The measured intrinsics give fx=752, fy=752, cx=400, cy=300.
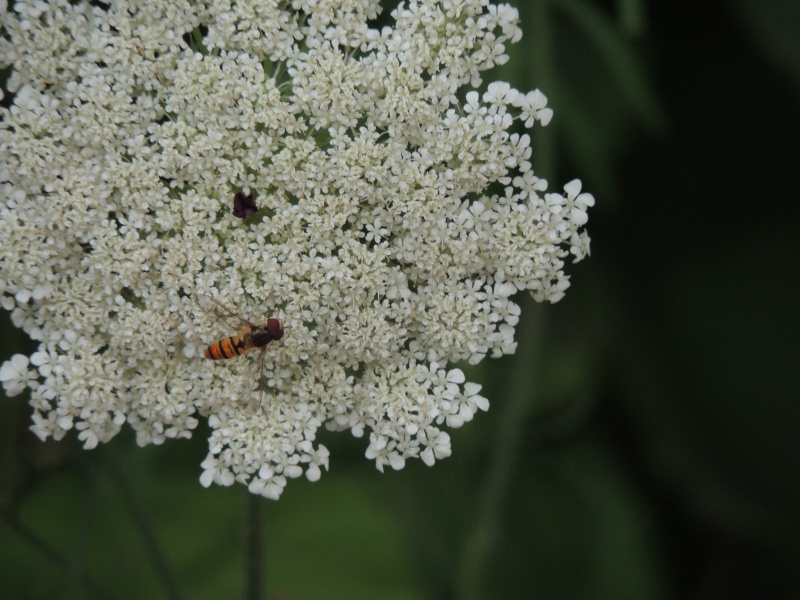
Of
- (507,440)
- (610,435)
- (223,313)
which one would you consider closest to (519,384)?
(507,440)

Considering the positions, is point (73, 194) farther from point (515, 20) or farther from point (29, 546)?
point (29, 546)

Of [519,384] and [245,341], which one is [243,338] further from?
[519,384]

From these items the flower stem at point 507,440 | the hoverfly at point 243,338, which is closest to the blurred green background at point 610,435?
the flower stem at point 507,440

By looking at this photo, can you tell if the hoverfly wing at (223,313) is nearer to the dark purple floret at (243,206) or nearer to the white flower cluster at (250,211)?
the white flower cluster at (250,211)

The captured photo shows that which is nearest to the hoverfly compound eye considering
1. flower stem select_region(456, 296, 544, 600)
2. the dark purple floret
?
the dark purple floret

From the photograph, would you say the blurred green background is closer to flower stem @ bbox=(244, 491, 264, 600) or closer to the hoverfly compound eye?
flower stem @ bbox=(244, 491, 264, 600)

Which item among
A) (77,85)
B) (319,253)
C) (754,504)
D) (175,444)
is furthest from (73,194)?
(754,504)
